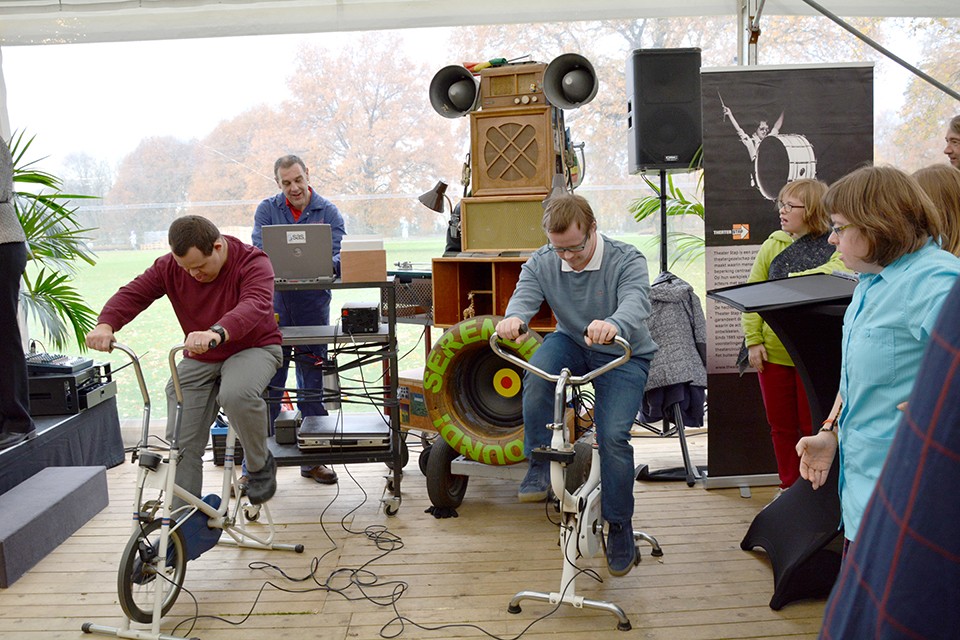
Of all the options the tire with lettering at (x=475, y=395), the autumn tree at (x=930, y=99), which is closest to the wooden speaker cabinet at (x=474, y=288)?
the tire with lettering at (x=475, y=395)

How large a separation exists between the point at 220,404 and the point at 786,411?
240 centimetres

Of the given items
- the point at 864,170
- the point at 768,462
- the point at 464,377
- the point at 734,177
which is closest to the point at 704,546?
the point at 768,462

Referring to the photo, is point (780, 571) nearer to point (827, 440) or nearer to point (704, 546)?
point (704, 546)

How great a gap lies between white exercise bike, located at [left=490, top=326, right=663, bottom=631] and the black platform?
8.32ft

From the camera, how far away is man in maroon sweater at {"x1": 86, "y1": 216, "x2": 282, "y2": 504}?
3.32 metres

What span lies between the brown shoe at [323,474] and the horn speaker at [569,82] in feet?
7.66

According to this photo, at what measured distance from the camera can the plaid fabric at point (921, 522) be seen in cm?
50

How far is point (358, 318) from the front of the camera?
4.18 m

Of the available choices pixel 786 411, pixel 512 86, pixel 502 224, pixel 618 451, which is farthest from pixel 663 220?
pixel 618 451

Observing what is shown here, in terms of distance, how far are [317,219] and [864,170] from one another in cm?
350

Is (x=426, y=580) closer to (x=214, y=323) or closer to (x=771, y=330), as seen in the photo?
(x=214, y=323)

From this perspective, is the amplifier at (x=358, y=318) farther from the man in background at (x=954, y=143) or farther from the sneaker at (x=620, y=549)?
the man in background at (x=954, y=143)

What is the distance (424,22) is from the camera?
205 inches

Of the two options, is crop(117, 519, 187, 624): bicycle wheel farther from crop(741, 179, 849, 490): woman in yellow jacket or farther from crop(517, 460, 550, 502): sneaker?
crop(741, 179, 849, 490): woman in yellow jacket
